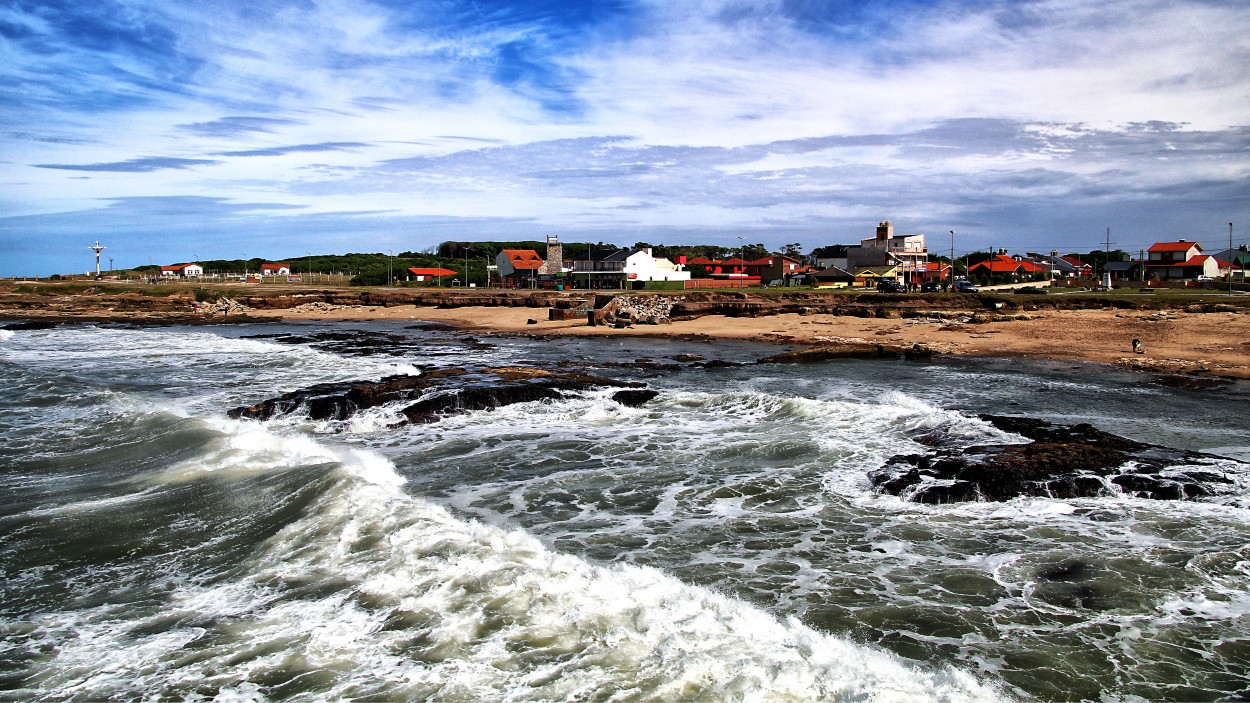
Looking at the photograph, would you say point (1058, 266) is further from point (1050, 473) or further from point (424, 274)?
point (1050, 473)

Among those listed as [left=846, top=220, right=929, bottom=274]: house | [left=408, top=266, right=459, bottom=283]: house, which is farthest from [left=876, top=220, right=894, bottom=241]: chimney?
[left=408, top=266, right=459, bottom=283]: house

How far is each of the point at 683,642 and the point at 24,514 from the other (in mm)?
8442

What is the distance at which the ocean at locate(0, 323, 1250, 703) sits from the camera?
5.43 m

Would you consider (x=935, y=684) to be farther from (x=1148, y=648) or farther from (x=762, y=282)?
(x=762, y=282)

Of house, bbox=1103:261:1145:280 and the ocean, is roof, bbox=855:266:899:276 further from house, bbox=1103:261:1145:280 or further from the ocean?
the ocean

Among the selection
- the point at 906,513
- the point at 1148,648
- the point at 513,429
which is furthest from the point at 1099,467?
the point at 513,429

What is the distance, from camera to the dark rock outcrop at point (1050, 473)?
950cm

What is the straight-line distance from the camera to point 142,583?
284 inches

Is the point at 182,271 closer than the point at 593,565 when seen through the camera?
No

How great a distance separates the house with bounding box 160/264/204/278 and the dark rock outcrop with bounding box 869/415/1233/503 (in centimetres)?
11652

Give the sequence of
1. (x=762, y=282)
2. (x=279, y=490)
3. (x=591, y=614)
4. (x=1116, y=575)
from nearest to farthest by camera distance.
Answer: (x=591, y=614) → (x=1116, y=575) → (x=279, y=490) → (x=762, y=282)

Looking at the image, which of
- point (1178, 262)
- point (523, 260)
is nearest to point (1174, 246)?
point (1178, 262)

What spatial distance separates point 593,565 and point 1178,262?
90.0 meters

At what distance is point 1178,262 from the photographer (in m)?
77.6
